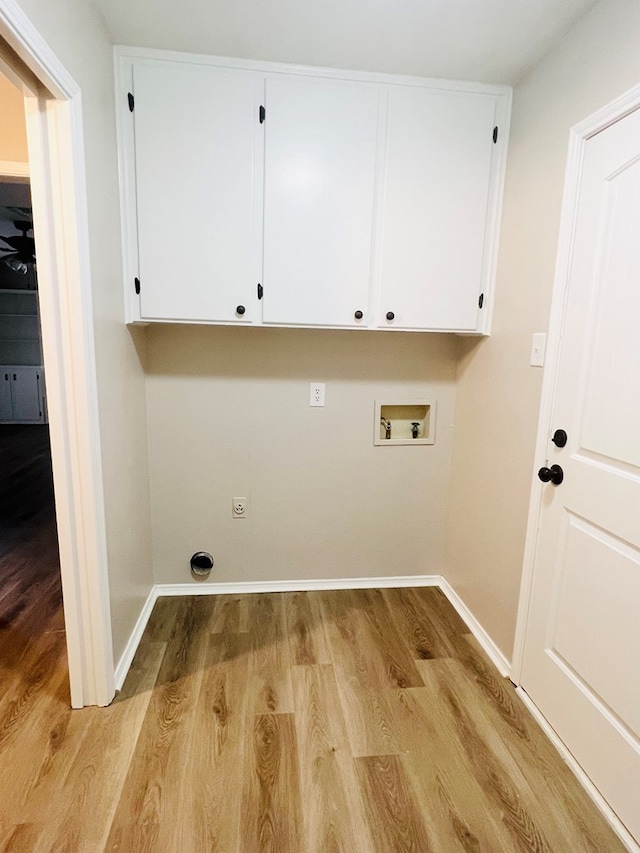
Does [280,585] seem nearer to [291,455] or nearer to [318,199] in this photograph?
[291,455]

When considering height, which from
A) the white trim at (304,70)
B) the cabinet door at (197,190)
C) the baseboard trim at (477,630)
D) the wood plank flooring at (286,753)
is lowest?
the wood plank flooring at (286,753)

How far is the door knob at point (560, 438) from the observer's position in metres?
1.47

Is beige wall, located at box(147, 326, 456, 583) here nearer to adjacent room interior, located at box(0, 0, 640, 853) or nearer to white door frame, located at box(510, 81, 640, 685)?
adjacent room interior, located at box(0, 0, 640, 853)

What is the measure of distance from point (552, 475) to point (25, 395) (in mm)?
7843

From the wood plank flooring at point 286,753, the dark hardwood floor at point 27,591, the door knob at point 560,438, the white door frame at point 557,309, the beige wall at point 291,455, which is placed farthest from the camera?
the beige wall at point 291,455

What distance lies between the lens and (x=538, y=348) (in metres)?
1.61

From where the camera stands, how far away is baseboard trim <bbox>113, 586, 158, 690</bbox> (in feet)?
5.48

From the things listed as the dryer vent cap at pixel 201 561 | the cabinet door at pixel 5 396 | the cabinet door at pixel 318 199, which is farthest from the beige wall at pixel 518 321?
the cabinet door at pixel 5 396

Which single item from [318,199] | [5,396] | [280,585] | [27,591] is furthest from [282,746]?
[5,396]

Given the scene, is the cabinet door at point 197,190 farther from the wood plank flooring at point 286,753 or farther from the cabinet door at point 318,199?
the wood plank flooring at point 286,753

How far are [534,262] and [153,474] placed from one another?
1.95 m

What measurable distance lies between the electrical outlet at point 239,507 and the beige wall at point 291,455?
0.03 meters

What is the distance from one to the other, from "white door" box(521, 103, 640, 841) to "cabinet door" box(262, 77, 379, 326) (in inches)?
32.1

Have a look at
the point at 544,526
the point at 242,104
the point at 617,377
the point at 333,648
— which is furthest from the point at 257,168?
the point at 333,648
